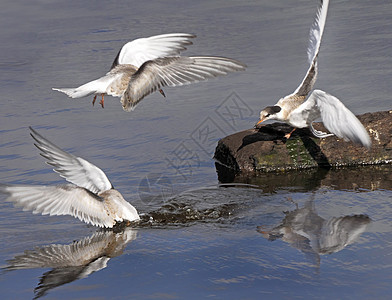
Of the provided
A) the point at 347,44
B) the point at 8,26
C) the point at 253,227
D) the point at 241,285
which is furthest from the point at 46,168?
the point at 8,26

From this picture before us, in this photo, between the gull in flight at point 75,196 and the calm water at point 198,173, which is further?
the gull in flight at point 75,196

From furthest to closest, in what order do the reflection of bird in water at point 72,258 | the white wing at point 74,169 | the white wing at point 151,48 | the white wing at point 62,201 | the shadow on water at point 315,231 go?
the white wing at point 151,48 < the white wing at point 74,169 < the white wing at point 62,201 < the shadow on water at point 315,231 < the reflection of bird in water at point 72,258

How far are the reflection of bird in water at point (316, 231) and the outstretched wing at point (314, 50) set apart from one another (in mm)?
2050

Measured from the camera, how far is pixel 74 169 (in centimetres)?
608

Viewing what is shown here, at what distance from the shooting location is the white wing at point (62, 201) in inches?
219

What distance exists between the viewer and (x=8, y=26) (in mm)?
14219

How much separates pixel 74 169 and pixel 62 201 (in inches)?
17.9

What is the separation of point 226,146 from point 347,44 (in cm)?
468

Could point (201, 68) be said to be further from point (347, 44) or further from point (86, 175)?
point (347, 44)

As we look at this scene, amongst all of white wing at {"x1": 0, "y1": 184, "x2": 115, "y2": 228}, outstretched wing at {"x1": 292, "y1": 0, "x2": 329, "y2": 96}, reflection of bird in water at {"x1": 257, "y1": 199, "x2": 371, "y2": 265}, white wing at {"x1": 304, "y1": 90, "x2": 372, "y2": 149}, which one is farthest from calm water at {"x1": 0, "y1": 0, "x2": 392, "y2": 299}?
outstretched wing at {"x1": 292, "y1": 0, "x2": 329, "y2": 96}

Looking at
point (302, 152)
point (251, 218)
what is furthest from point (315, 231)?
point (302, 152)

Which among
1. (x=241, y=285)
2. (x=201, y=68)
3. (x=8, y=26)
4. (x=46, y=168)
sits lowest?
(x=241, y=285)

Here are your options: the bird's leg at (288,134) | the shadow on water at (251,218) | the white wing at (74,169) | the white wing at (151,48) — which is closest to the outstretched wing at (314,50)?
the bird's leg at (288,134)

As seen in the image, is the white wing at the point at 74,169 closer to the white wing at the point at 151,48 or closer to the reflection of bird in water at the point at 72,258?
the reflection of bird in water at the point at 72,258
